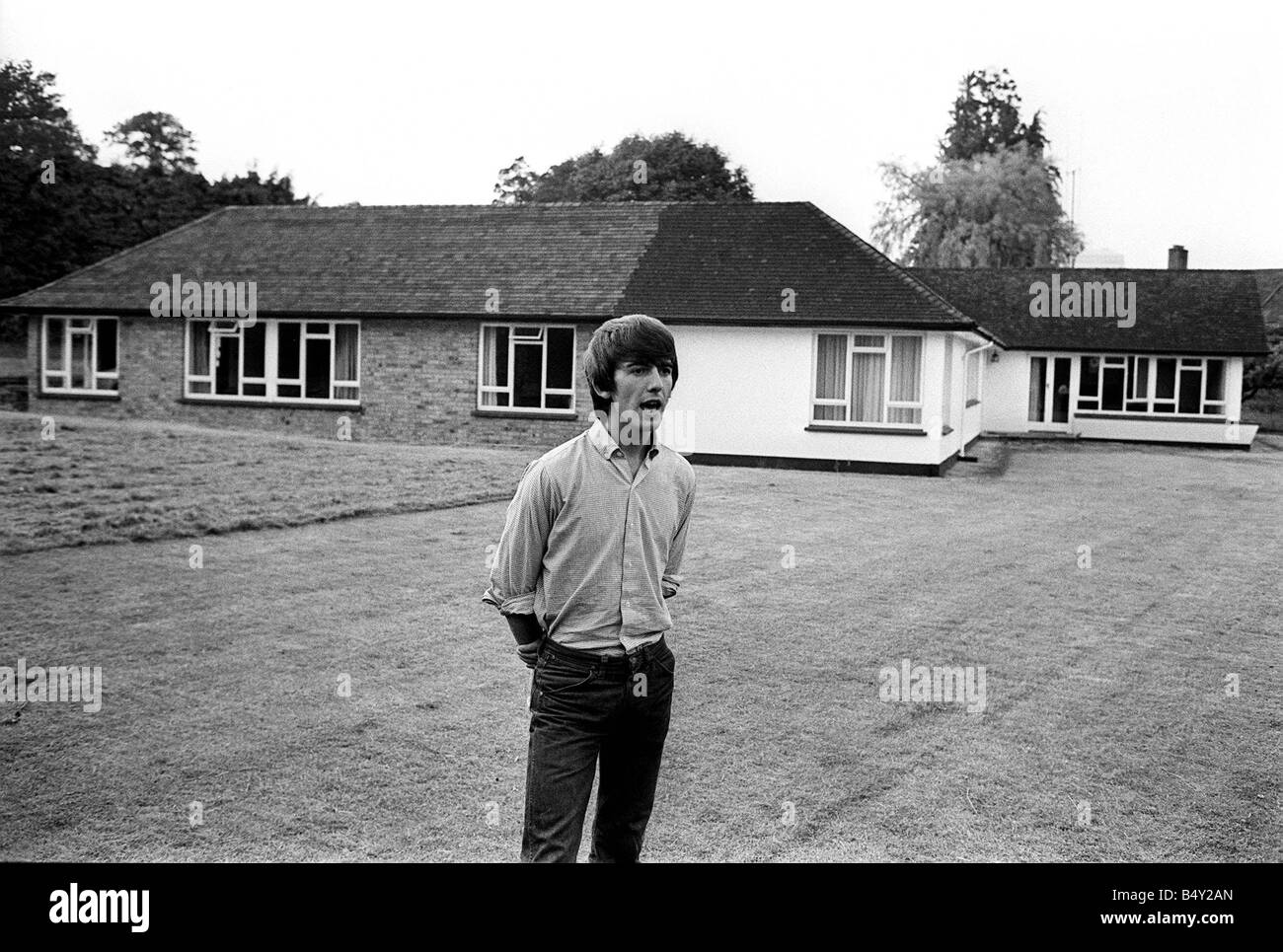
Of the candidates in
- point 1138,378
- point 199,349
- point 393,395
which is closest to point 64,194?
point 199,349

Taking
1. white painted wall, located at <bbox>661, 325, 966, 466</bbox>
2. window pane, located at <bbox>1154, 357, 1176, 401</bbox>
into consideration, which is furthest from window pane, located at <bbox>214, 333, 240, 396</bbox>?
window pane, located at <bbox>1154, 357, 1176, 401</bbox>

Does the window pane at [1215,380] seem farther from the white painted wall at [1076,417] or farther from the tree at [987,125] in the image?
the tree at [987,125]

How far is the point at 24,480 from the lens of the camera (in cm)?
1434

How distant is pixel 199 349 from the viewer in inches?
1084

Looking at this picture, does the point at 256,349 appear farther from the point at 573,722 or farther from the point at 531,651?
the point at 573,722

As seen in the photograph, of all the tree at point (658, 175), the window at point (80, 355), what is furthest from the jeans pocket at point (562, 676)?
the tree at point (658, 175)

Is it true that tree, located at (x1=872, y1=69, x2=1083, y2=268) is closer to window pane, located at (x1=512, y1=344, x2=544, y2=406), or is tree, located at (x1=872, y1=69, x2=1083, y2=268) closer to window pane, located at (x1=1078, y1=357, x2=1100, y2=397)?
window pane, located at (x1=1078, y1=357, x2=1100, y2=397)

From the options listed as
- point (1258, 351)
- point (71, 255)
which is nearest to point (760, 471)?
point (1258, 351)

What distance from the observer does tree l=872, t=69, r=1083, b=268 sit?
5231cm

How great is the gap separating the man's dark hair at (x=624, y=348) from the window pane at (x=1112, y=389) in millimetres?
34394

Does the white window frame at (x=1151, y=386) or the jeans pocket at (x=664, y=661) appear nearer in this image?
the jeans pocket at (x=664, y=661)

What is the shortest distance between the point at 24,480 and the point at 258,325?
1338cm

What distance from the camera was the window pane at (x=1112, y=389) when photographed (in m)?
35.6

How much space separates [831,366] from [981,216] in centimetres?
3262
